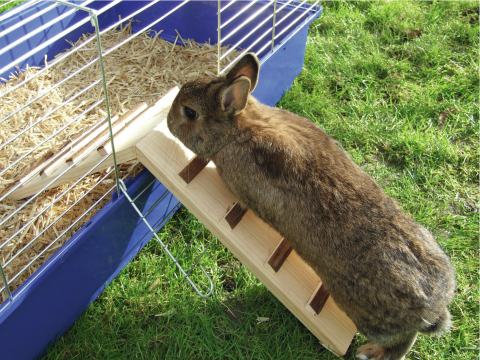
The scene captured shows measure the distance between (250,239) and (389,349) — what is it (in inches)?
36.9

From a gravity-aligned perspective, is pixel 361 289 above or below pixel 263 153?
below

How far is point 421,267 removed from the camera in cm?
191

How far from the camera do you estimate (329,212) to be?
1.95 metres

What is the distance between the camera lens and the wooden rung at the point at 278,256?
2133mm

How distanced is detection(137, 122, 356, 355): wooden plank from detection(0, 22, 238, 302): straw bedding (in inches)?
15.8

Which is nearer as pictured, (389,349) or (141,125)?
(389,349)

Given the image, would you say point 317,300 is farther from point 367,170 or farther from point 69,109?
point 69,109

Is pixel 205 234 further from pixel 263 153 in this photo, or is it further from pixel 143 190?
pixel 263 153

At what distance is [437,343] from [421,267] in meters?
0.76

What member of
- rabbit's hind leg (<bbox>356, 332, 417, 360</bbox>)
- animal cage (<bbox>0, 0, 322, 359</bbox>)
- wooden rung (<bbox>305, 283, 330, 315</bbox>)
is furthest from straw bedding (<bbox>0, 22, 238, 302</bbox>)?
rabbit's hind leg (<bbox>356, 332, 417, 360</bbox>)

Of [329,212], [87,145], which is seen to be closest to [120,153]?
[87,145]

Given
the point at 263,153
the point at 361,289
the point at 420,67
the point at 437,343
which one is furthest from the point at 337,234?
the point at 420,67

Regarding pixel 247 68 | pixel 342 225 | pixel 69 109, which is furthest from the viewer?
pixel 69 109

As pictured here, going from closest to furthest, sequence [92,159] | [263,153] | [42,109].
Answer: [263,153] → [92,159] → [42,109]
